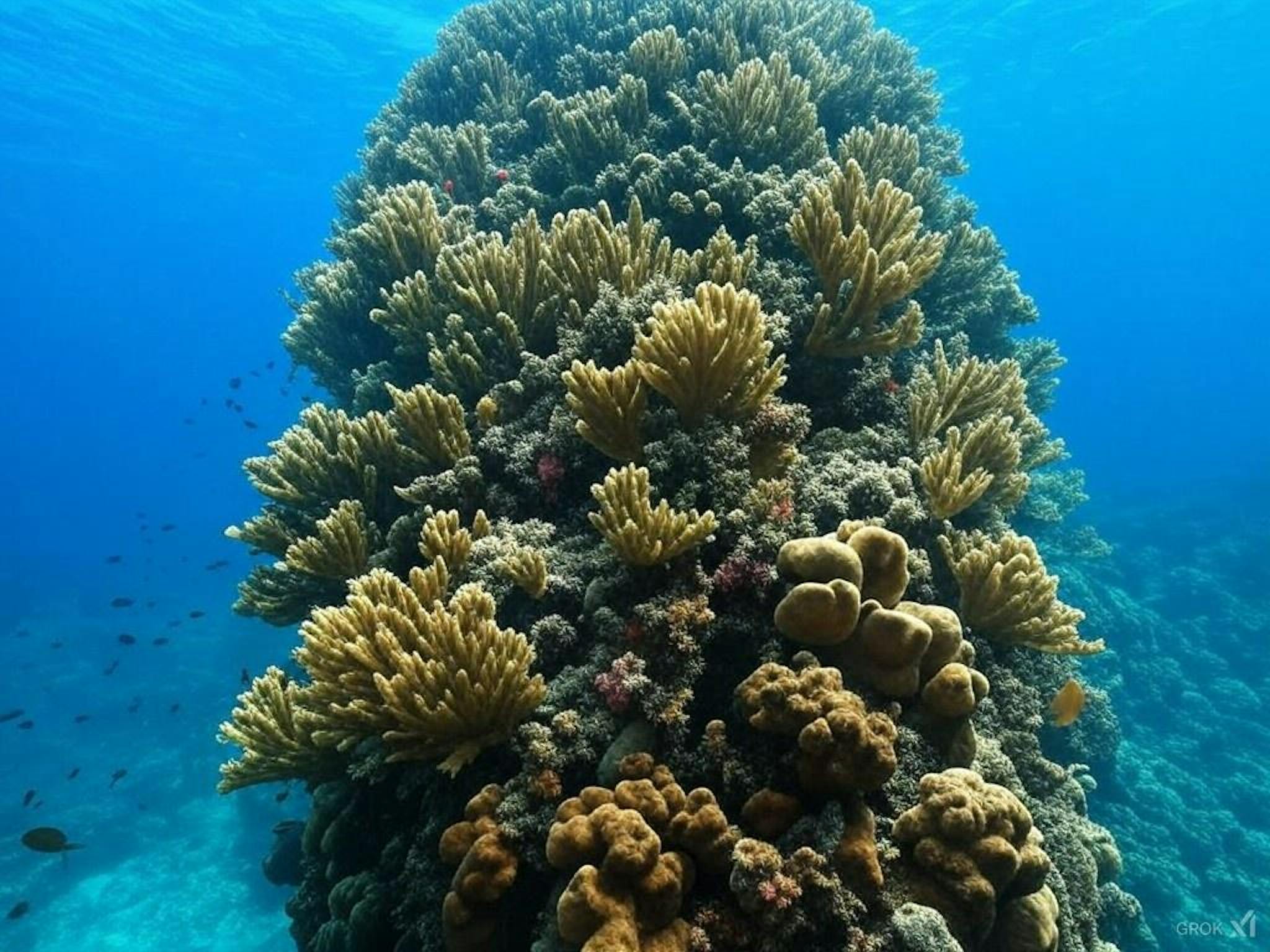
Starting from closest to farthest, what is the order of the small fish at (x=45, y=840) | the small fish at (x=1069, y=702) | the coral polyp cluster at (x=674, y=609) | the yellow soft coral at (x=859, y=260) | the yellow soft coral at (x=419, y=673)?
1. the coral polyp cluster at (x=674, y=609)
2. the yellow soft coral at (x=419, y=673)
3. the small fish at (x=1069, y=702)
4. the yellow soft coral at (x=859, y=260)
5. the small fish at (x=45, y=840)

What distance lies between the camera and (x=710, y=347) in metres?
4.02

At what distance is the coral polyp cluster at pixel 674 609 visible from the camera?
2.98 metres

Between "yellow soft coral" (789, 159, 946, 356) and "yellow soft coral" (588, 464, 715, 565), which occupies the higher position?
"yellow soft coral" (789, 159, 946, 356)

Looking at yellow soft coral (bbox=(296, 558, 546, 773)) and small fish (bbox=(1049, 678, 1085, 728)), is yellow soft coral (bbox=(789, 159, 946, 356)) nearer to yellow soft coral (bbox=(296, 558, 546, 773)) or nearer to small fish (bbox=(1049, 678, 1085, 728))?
small fish (bbox=(1049, 678, 1085, 728))

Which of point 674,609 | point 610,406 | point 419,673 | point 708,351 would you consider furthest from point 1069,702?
point 419,673

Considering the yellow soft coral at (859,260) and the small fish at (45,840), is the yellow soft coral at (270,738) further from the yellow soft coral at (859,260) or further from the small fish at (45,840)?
the small fish at (45,840)

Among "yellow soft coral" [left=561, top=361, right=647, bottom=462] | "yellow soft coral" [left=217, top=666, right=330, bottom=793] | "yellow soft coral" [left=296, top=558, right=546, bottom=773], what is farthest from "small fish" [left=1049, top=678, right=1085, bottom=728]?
"yellow soft coral" [left=217, top=666, right=330, bottom=793]

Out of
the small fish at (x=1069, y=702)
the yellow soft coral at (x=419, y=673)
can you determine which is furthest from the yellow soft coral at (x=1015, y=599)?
the yellow soft coral at (x=419, y=673)

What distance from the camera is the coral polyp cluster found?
2977mm

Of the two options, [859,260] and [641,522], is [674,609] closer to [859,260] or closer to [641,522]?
[641,522]

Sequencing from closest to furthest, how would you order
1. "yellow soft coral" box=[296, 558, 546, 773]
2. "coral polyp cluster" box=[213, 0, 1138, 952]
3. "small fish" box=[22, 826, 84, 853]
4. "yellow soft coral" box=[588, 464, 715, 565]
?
"coral polyp cluster" box=[213, 0, 1138, 952], "yellow soft coral" box=[296, 558, 546, 773], "yellow soft coral" box=[588, 464, 715, 565], "small fish" box=[22, 826, 84, 853]

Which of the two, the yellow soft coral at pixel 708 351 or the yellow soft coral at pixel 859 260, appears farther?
the yellow soft coral at pixel 859 260

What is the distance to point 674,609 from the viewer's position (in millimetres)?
3713

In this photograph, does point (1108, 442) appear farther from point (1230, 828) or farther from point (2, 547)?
point (2, 547)
